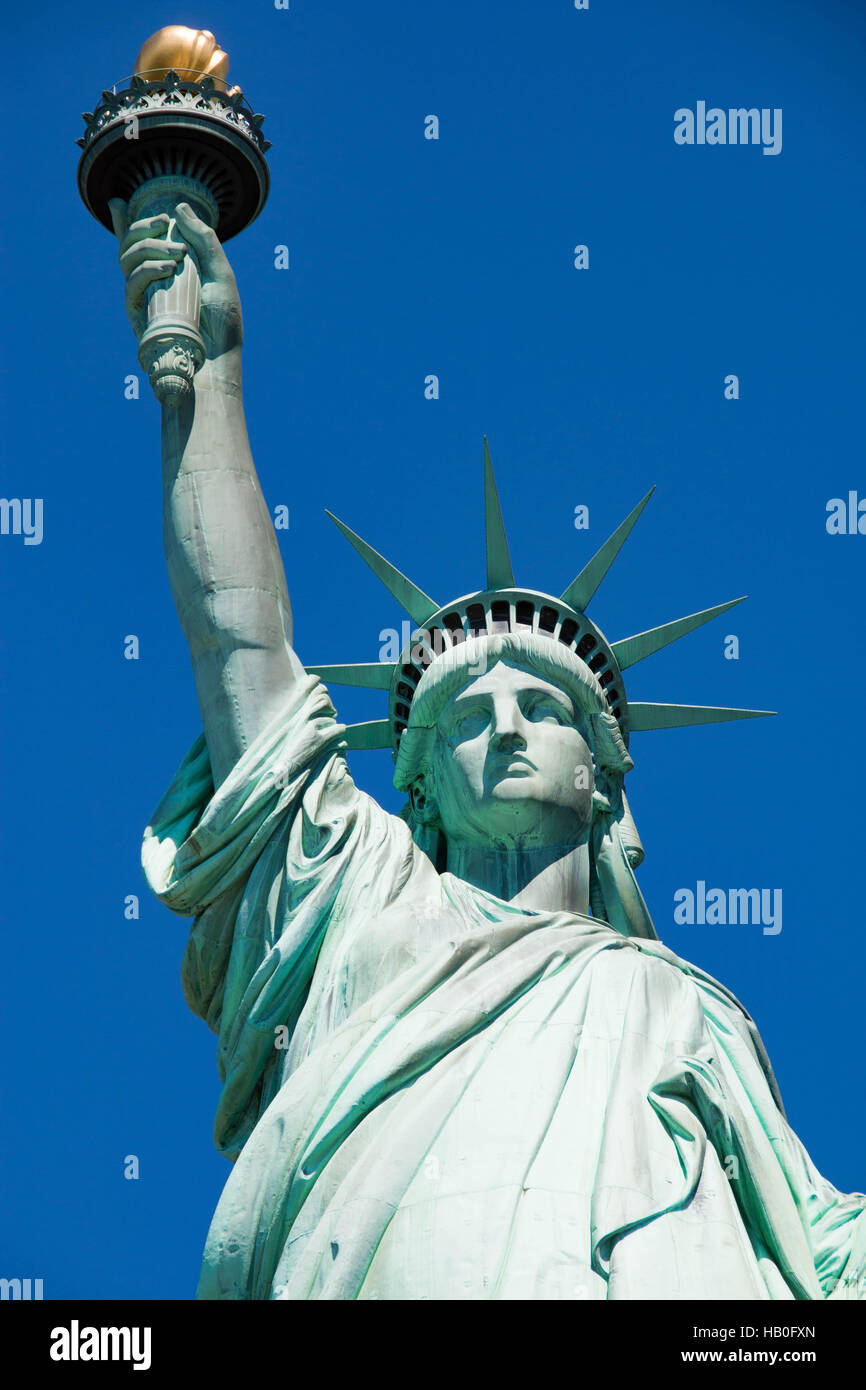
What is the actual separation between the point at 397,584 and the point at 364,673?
0.58 m

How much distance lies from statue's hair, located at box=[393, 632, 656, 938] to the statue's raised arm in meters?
1.07

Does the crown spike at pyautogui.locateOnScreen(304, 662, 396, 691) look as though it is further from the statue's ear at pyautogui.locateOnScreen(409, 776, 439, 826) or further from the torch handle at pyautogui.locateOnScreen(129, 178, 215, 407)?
the torch handle at pyautogui.locateOnScreen(129, 178, 215, 407)

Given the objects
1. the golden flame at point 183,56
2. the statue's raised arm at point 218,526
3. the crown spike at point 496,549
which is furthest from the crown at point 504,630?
the golden flame at point 183,56

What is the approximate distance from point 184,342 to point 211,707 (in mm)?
2065

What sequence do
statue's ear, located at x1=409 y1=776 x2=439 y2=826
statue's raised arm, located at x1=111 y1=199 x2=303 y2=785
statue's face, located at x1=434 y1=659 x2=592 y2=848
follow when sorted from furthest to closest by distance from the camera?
statue's ear, located at x1=409 y1=776 x2=439 y2=826
statue's face, located at x1=434 y1=659 x2=592 y2=848
statue's raised arm, located at x1=111 y1=199 x2=303 y2=785

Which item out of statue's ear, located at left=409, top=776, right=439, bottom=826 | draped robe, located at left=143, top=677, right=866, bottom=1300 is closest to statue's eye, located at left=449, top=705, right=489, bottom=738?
statue's ear, located at left=409, top=776, right=439, bottom=826

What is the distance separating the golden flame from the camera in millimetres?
15797

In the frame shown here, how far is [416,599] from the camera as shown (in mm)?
16594

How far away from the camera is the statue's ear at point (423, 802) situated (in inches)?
621

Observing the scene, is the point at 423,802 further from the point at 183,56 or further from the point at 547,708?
the point at 183,56

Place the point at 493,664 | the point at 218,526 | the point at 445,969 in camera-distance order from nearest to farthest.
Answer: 1. the point at 445,969
2. the point at 218,526
3. the point at 493,664

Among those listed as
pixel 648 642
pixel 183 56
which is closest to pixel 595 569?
pixel 648 642

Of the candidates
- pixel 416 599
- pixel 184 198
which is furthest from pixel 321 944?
pixel 184 198

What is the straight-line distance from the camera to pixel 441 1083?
13188mm
